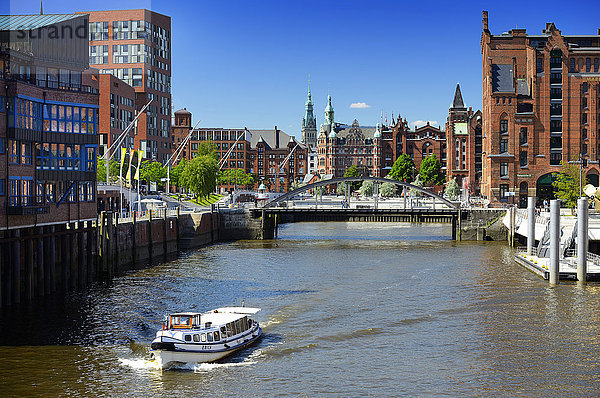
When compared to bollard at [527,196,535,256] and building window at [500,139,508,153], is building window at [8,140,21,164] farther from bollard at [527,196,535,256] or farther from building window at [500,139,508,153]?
building window at [500,139,508,153]

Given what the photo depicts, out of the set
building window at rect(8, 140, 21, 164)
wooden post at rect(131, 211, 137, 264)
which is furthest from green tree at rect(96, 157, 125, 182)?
building window at rect(8, 140, 21, 164)

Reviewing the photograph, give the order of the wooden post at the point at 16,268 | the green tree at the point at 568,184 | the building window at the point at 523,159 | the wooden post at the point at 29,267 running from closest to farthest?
1. the wooden post at the point at 16,268
2. the wooden post at the point at 29,267
3. the green tree at the point at 568,184
4. the building window at the point at 523,159

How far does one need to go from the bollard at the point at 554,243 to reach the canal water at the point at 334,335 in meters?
1.19

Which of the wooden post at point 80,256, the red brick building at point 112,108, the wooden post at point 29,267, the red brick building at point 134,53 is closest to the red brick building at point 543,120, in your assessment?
the red brick building at point 112,108

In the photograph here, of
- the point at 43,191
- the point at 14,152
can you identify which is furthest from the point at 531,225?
the point at 14,152

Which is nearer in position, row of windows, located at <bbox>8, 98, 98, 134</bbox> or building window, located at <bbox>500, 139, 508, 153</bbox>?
row of windows, located at <bbox>8, 98, 98, 134</bbox>

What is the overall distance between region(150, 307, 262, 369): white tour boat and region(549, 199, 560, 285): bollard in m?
30.2

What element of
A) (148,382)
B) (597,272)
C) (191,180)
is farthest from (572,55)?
(148,382)

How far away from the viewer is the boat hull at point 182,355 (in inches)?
1551

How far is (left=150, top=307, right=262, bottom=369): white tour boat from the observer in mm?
39625

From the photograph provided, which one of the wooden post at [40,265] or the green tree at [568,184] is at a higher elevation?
the green tree at [568,184]

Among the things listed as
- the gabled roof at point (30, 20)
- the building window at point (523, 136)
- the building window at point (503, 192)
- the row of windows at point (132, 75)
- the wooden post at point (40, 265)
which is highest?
the row of windows at point (132, 75)

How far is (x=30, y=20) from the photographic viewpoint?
64938 millimetres

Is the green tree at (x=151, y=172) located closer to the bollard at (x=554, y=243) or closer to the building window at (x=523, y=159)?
the building window at (x=523, y=159)
